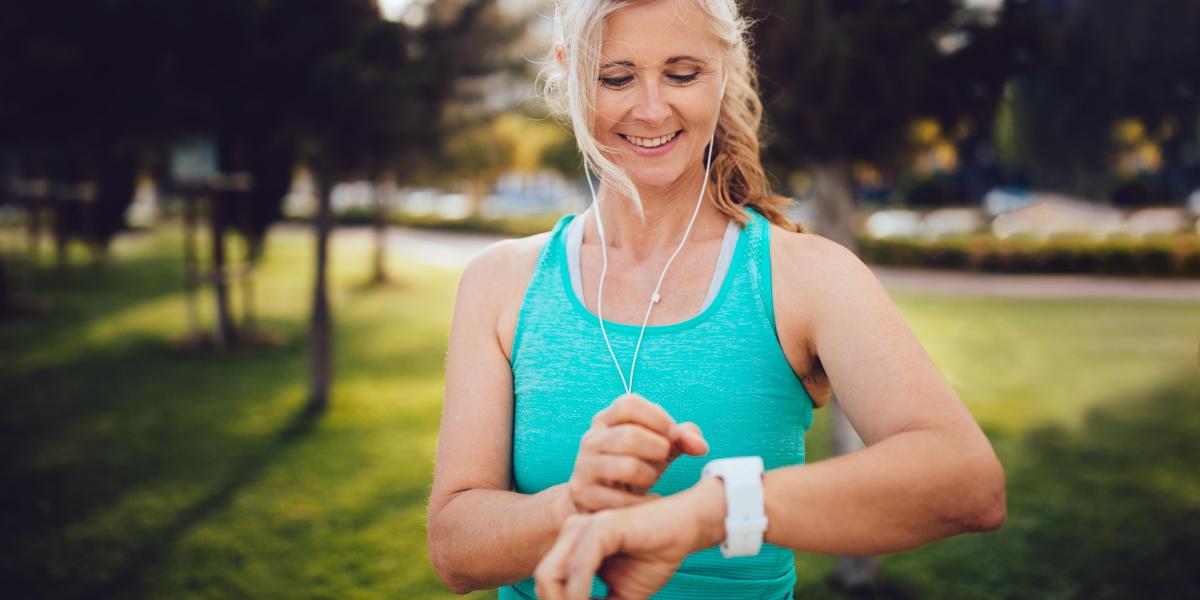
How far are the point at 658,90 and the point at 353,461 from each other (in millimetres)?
5789

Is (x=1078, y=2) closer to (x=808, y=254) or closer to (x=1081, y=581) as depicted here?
(x=1081, y=581)

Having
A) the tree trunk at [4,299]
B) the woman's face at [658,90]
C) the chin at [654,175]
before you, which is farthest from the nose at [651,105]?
the tree trunk at [4,299]

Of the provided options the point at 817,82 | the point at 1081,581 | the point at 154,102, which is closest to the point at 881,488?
the point at 817,82

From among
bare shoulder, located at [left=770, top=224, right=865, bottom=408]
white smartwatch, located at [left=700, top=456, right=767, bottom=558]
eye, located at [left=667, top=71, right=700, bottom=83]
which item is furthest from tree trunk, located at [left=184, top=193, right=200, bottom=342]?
white smartwatch, located at [left=700, top=456, right=767, bottom=558]

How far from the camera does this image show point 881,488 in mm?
1255

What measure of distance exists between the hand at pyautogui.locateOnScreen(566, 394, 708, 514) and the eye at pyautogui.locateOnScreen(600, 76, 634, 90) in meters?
0.66

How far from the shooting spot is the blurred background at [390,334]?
180 inches

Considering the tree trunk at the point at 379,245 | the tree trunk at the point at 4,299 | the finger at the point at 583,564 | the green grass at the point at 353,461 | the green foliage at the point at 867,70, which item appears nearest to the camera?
the finger at the point at 583,564

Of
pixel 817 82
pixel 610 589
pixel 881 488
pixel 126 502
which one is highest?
pixel 817 82

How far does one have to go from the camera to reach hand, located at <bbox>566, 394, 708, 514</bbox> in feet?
4.14

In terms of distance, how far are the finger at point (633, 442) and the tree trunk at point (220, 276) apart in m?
10.2

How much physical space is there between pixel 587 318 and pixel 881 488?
24.9 inches

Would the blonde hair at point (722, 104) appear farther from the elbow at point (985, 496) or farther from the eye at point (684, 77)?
the elbow at point (985, 496)

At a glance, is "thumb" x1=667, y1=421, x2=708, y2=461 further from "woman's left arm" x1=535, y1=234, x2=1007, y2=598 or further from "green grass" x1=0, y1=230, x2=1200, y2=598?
"green grass" x1=0, y1=230, x2=1200, y2=598
